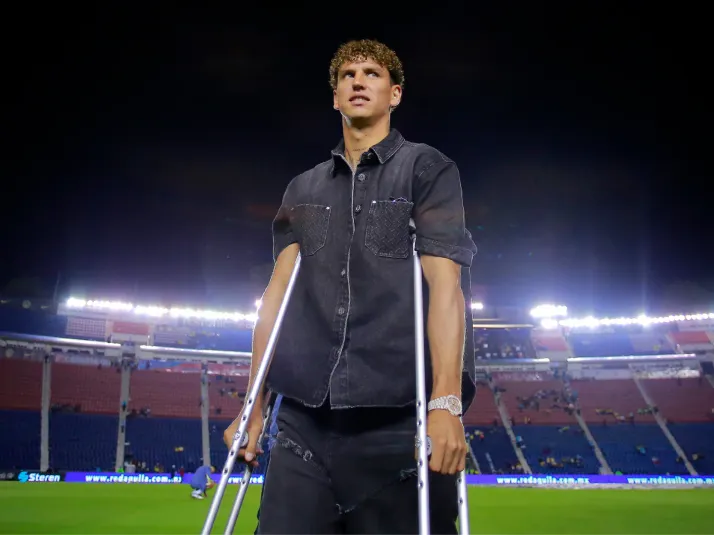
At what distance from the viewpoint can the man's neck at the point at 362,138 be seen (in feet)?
10.2

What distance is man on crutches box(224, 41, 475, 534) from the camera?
2.36 meters

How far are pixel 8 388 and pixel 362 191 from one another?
144ft

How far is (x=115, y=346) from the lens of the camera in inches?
1852

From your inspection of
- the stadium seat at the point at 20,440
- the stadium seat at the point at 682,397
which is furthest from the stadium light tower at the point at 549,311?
the stadium seat at the point at 20,440

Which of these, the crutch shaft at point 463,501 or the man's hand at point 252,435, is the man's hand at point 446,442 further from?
the man's hand at point 252,435

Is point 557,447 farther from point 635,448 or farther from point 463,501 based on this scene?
point 463,501

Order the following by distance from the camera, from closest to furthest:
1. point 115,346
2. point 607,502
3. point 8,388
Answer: point 607,502, point 8,388, point 115,346

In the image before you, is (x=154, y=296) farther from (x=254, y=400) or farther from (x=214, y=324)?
(x=254, y=400)

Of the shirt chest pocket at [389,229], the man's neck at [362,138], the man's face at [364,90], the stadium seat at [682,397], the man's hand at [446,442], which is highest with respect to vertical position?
the man's face at [364,90]

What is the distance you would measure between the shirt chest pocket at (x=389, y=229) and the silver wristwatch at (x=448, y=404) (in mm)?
758

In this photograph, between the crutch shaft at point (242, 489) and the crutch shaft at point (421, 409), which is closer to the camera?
the crutch shaft at point (421, 409)

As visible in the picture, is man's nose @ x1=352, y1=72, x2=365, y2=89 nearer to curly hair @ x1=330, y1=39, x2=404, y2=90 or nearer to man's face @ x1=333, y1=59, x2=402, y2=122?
man's face @ x1=333, y1=59, x2=402, y2=122

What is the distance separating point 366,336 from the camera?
8.41 feet

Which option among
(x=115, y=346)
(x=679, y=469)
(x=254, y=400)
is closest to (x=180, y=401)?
(x=115, y=346)
